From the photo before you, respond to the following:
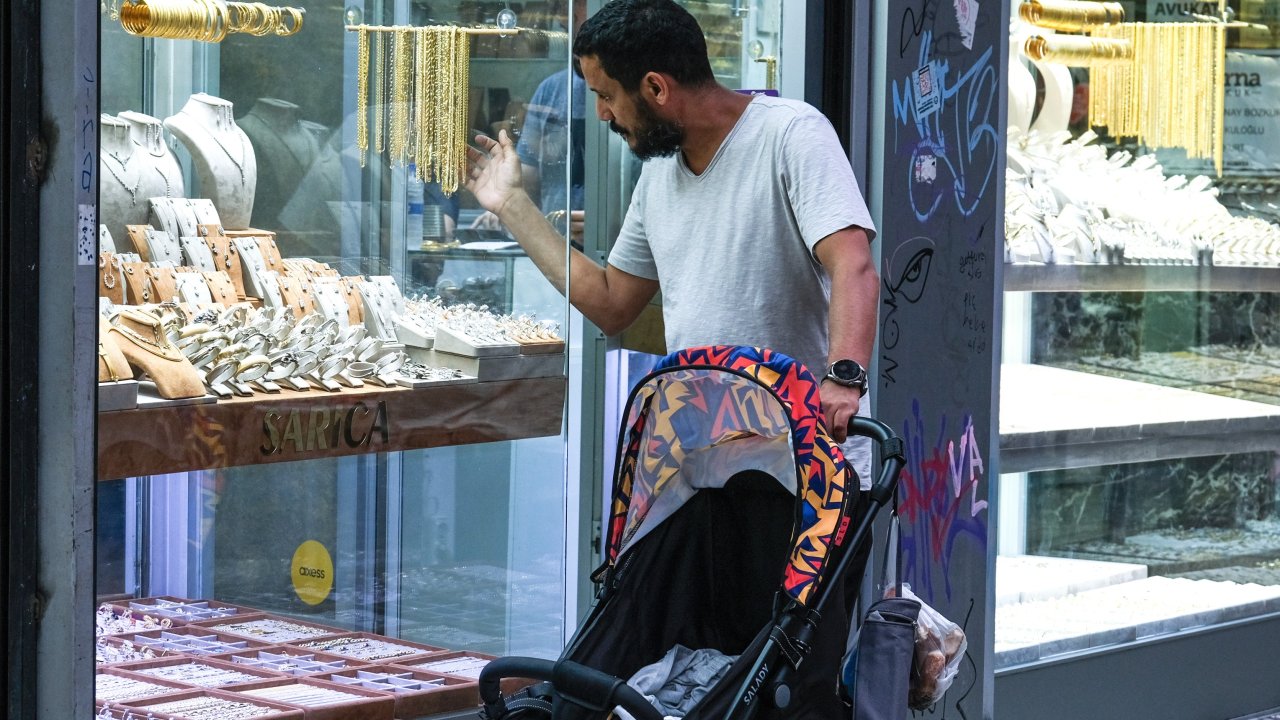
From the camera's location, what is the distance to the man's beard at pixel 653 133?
3.18m

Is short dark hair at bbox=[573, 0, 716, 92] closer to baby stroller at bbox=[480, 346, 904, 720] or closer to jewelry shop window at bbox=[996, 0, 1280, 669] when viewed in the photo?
baby stroller at bbox=[480, 346, 904, 720]

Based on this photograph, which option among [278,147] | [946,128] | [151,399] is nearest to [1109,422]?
[946,128]

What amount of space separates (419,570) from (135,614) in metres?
0.64

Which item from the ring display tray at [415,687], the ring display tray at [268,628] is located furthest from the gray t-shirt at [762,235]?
the ring display tray at [268,628]

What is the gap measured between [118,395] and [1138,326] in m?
3.44

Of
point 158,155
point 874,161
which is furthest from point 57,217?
point 874,161

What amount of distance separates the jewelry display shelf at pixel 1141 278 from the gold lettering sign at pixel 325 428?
2.01m

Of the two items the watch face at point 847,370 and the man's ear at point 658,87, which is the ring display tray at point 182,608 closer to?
the man's ear at point 658,87

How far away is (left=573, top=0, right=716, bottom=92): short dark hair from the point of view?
3.13m

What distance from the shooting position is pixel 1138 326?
5238 mm

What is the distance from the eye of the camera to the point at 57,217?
257 centimetres

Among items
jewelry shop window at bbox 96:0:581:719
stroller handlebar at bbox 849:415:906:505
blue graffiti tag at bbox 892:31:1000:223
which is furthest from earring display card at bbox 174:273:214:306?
blue graffiti tag at bbox 892:31:1000:223

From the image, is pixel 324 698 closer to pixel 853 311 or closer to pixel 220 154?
pixel 220 154

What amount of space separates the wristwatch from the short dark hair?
2.40 ft
